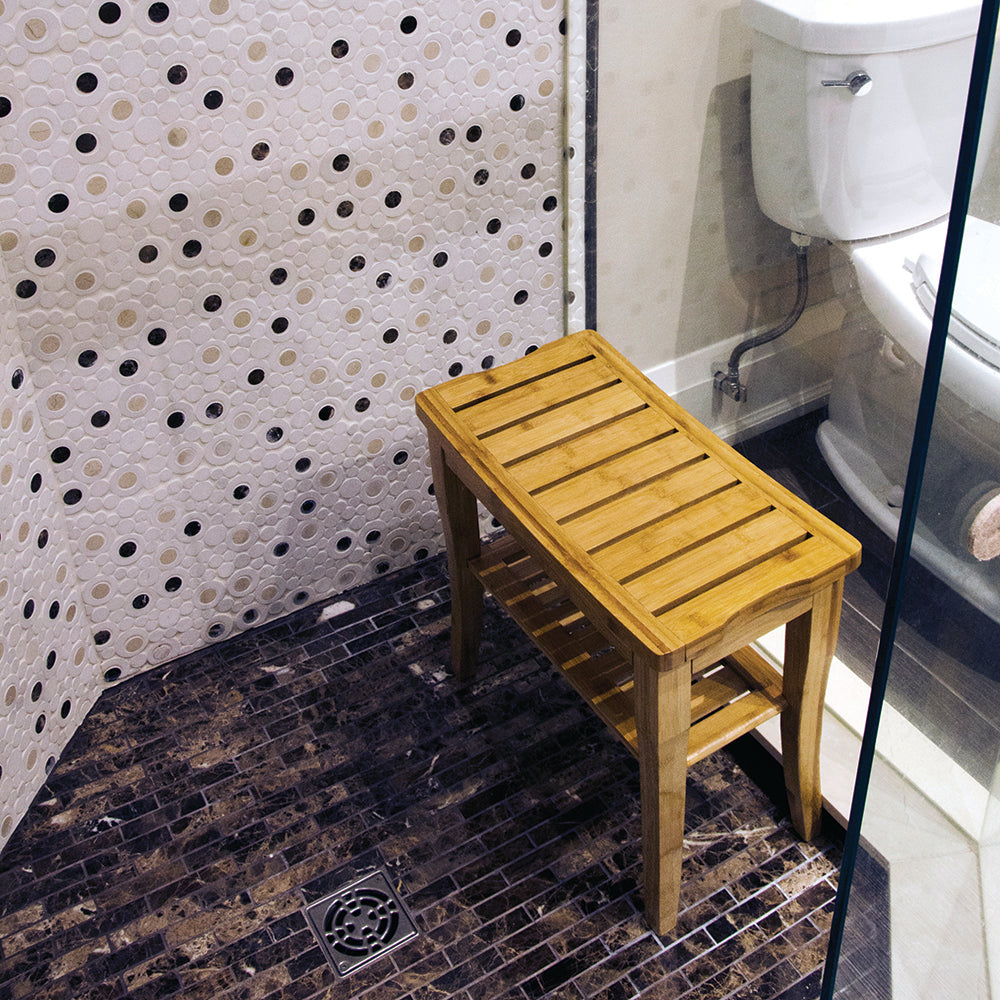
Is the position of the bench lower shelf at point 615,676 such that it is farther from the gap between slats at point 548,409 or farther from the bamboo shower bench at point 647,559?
the gap between slats at point 548,409

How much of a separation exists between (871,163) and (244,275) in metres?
0.81

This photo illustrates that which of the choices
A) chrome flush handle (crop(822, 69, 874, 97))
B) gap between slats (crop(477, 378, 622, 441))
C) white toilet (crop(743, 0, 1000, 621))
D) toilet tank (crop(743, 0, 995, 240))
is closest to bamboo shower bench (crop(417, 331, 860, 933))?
gap between slats (crop(477, 378, 622, 441))

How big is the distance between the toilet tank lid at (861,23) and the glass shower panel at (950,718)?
783mm

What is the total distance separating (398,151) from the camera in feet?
5.05

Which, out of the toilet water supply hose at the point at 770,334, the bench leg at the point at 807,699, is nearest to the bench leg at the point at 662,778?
the bench leg at the point at 807,699

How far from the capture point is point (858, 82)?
4.31 feet

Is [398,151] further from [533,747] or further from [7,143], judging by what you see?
[533,747]

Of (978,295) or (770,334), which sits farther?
(770,334)

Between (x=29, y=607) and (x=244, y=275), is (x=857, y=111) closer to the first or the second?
(x=244, y=275)

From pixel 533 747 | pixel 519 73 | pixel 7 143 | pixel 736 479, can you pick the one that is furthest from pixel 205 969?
pixel 519 73

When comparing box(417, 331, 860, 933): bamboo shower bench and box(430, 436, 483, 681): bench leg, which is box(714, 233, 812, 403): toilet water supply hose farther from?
box(430, 436, 483, 681): bench leg

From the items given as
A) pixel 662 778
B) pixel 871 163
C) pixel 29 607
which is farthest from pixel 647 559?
pixel 29 607

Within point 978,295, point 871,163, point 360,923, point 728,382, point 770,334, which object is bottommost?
point 360,923

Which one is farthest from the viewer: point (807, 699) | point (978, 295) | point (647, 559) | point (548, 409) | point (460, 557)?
point (460, 557)
